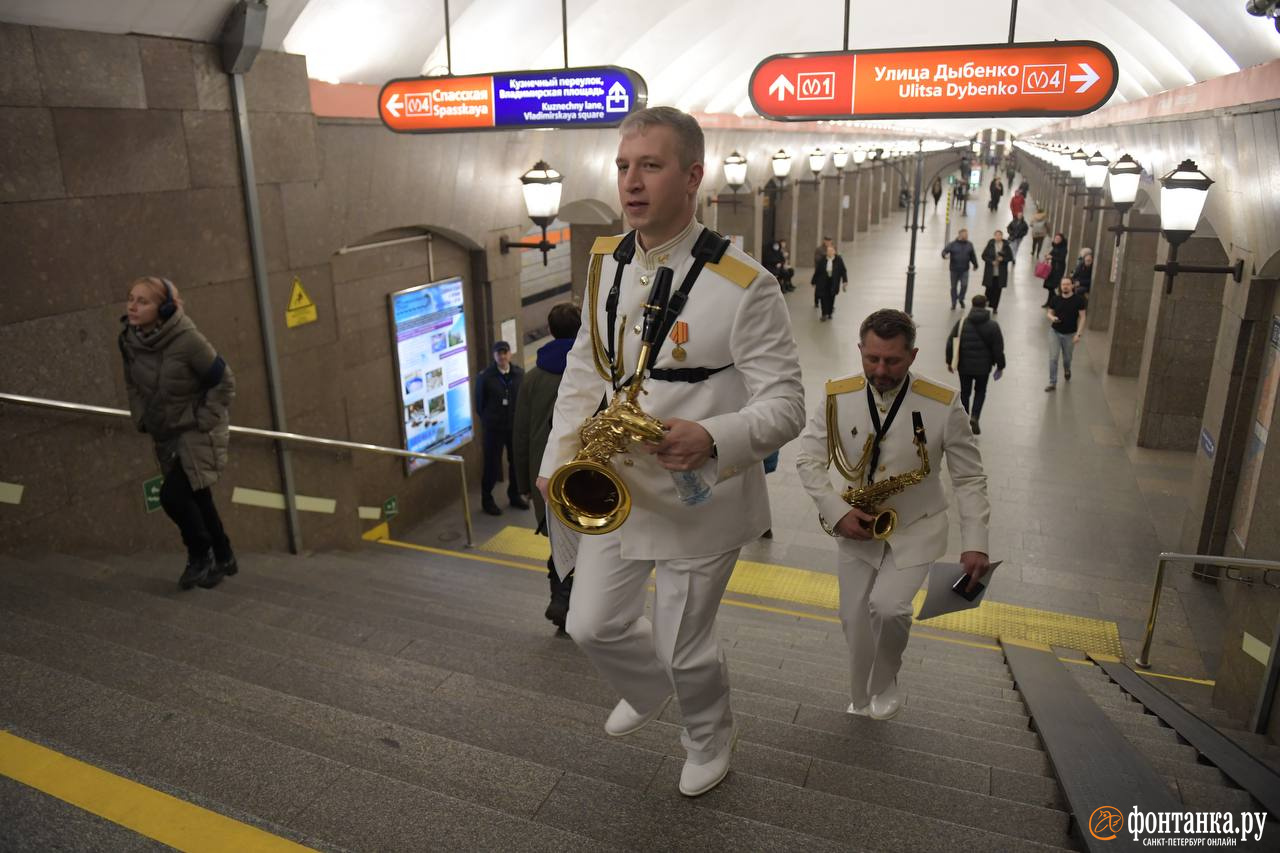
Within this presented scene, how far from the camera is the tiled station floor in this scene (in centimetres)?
651

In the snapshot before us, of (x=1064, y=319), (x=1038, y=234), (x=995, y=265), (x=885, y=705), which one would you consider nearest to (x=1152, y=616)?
(x=885, y=705)

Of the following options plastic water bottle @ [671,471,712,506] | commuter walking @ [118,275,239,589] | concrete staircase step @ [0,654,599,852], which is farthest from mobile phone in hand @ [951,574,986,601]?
commuter walking @ [118,275,239,589]

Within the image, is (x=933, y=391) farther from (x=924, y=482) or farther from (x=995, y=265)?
(x=995, y=265)

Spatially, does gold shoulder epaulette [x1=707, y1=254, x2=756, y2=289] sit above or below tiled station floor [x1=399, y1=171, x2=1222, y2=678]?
above

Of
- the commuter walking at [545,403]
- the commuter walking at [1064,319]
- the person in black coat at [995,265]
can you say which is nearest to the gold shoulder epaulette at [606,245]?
the commuter walking at [545,403]

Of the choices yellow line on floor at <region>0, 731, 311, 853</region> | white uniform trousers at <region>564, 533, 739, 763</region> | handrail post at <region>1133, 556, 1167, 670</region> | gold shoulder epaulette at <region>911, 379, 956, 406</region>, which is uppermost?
gold shoulder epaulette at <region>911, 379, 956, 406</region>

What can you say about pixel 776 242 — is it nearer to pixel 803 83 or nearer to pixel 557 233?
pixel 557 233

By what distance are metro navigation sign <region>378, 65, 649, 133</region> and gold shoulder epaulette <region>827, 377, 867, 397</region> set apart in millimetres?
3093

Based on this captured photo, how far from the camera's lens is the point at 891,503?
136 inches

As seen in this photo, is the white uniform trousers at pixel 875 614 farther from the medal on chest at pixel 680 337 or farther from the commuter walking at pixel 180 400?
the commuter walking at pixel 180 400

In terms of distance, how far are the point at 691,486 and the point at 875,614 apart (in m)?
1.35

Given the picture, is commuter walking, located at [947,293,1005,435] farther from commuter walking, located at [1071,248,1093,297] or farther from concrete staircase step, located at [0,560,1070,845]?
concrete staircase step, located at [0,560,1070,845]

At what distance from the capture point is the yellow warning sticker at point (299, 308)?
6.43 meters

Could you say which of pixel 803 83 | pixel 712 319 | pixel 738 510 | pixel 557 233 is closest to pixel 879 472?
pixel 738 510
